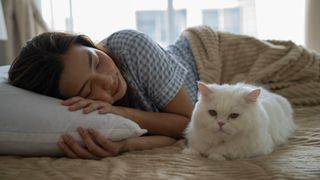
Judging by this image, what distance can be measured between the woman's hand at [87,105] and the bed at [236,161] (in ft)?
0.44

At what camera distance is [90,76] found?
1.09m

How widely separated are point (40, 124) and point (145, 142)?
309 millimetres

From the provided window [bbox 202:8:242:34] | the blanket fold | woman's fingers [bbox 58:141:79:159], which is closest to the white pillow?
woman's fingers [bbox 58:141:79:159]

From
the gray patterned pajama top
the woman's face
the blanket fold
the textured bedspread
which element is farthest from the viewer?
the blanket fold

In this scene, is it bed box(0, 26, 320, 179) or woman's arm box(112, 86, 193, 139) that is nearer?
bed box(0, 26, 320, 179)

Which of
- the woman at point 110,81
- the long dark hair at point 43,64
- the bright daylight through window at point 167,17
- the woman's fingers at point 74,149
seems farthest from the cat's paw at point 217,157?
the bright daylight through window at point 167,17

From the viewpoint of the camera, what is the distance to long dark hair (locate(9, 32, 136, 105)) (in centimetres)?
107

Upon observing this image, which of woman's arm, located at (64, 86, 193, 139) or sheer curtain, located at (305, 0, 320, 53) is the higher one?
sheer curtain, located at (305, 0, 320, 53)

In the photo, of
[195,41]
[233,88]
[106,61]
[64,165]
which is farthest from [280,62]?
[64,165]

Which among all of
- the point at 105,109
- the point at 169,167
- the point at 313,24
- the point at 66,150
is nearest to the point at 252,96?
the point at 169,167

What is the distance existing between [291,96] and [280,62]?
152 mm

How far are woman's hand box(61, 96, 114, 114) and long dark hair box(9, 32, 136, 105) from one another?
8 cm

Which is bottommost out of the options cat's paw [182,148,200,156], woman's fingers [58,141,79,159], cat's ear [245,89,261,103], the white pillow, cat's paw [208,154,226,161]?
cat's paw [182,148,200,156]

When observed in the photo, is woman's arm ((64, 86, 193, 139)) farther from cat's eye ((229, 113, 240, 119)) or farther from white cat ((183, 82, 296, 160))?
cat's eye ((229, 113, 240, 119))
